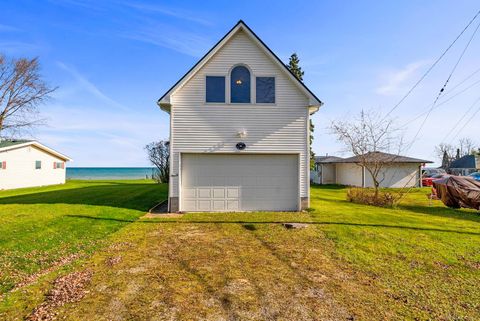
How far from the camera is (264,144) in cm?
1140

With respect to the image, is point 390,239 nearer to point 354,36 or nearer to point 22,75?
point 354,36

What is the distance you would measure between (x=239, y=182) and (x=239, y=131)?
2.12 m

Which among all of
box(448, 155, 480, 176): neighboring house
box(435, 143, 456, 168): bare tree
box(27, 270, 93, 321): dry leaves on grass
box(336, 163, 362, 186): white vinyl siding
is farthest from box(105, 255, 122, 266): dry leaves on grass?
box(435, 143, 456, 168): bare tree

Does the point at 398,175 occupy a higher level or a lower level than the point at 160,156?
lower

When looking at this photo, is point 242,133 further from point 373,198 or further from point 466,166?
point 466,166

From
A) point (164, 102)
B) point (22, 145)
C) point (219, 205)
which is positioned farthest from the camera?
point (22, 145)

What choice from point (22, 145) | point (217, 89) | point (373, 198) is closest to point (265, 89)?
point (217, 89)

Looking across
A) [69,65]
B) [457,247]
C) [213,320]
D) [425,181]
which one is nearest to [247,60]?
[457,247]

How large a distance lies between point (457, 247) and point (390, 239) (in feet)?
4.92

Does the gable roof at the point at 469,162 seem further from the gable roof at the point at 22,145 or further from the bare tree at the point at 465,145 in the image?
the gable roof at the point at 22,145

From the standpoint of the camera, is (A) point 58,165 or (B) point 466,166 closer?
(A) point 58,165

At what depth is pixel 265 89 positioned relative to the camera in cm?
1153

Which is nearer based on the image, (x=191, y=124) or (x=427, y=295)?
(x=427, y=295)

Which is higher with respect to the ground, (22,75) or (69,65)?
(22,75)
